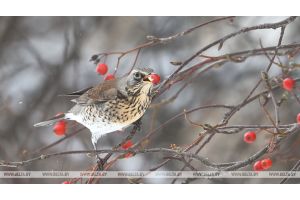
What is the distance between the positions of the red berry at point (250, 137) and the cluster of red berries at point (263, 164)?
71 mm

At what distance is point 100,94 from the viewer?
139 cm

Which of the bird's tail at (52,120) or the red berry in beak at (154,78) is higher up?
the red berry in beak at (154,78)

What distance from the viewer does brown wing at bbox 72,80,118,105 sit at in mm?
1380

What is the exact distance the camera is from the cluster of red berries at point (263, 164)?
1398 millimetres

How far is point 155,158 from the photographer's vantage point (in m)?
1.46

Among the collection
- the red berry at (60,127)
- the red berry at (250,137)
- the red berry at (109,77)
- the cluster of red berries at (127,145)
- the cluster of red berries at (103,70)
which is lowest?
the red berry at (250,137)

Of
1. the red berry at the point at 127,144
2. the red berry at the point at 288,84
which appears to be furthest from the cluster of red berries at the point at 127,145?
the red berry at the point at 288,84

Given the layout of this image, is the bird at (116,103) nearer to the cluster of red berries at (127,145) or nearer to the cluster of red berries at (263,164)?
the cluster of red berries at (127,145)

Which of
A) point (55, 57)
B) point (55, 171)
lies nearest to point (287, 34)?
point (55, 57)

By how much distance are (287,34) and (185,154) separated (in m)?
0.45

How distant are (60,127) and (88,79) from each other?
0.54 ft

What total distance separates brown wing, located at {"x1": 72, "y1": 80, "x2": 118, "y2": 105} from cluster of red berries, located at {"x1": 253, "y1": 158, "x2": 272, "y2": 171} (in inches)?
17.9

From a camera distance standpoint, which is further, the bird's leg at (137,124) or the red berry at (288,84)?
the bird's leg at (137,124)
